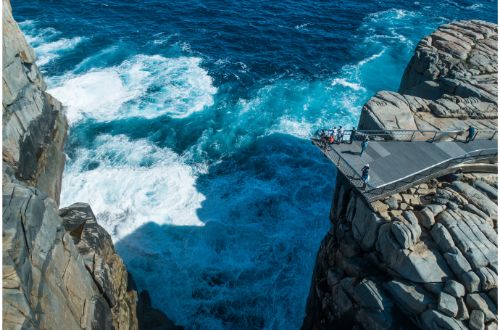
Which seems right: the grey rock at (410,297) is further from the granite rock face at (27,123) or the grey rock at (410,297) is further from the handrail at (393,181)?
the granite rock face at (27,123)

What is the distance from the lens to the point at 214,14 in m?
73.7

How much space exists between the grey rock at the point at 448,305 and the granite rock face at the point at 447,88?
536 inches

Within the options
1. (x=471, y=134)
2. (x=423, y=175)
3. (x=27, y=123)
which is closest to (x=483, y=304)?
(x=423, y=175)

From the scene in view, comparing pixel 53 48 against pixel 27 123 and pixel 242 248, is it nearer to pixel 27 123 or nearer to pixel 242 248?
pixel 27 123

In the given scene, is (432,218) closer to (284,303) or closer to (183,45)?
(284,303)

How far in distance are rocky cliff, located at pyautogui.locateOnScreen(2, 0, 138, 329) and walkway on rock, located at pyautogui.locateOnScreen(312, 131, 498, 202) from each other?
17346 millimetres

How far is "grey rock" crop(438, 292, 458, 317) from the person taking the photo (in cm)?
2139

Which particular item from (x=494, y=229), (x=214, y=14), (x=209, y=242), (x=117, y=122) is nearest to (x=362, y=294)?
(x=494, y=229)

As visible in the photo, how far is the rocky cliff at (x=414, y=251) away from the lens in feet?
72.2

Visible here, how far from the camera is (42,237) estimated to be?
76.8 ft

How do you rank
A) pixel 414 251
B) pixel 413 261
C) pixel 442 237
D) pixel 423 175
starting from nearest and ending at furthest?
pixel 413 261 → pixel 414 251 → pixel 442 237 → pixel 423 175

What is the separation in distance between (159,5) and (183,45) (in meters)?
15.8

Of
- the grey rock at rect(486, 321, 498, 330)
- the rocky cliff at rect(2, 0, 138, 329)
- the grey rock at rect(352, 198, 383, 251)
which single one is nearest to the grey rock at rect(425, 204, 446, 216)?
the grey rock at rect(352, 198, 383, 251)

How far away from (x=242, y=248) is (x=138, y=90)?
2816 cm
